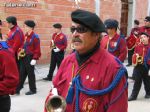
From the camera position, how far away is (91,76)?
299cm

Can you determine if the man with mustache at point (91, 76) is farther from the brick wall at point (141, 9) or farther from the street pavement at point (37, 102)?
the brick wall at point (141, 9)

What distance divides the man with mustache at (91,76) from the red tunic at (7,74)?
120 centimetres

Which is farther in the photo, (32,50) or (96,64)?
(32,50)

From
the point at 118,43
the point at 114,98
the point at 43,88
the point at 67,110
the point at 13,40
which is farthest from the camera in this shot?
the point at 43,88

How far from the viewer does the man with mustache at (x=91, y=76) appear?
9.60ft

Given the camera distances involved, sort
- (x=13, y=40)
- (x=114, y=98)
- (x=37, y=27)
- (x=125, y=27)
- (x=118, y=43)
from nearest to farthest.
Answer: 1. (x=114, y=98)
2. (x=118, y=43)
3. (x=13, y=40)
4. (x=37, y=27)
5. (x=125, y=27)

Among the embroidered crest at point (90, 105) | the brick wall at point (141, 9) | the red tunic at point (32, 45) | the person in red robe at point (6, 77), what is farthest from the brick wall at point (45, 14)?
the embroidered crest at point (90, 105)

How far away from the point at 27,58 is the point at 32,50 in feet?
0.80

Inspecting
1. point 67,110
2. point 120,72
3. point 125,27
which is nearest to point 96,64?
point 120,72

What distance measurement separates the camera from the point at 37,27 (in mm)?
13633

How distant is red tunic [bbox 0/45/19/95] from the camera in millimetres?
4211

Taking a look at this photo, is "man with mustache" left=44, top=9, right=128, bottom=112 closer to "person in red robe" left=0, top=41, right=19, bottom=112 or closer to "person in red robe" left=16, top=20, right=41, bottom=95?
"person in red robe" left=0, top=41, right=19, bottom=112

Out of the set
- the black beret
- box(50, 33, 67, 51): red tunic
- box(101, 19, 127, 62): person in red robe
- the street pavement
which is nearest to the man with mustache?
the black beret

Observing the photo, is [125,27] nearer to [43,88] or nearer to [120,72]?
[43,88]
